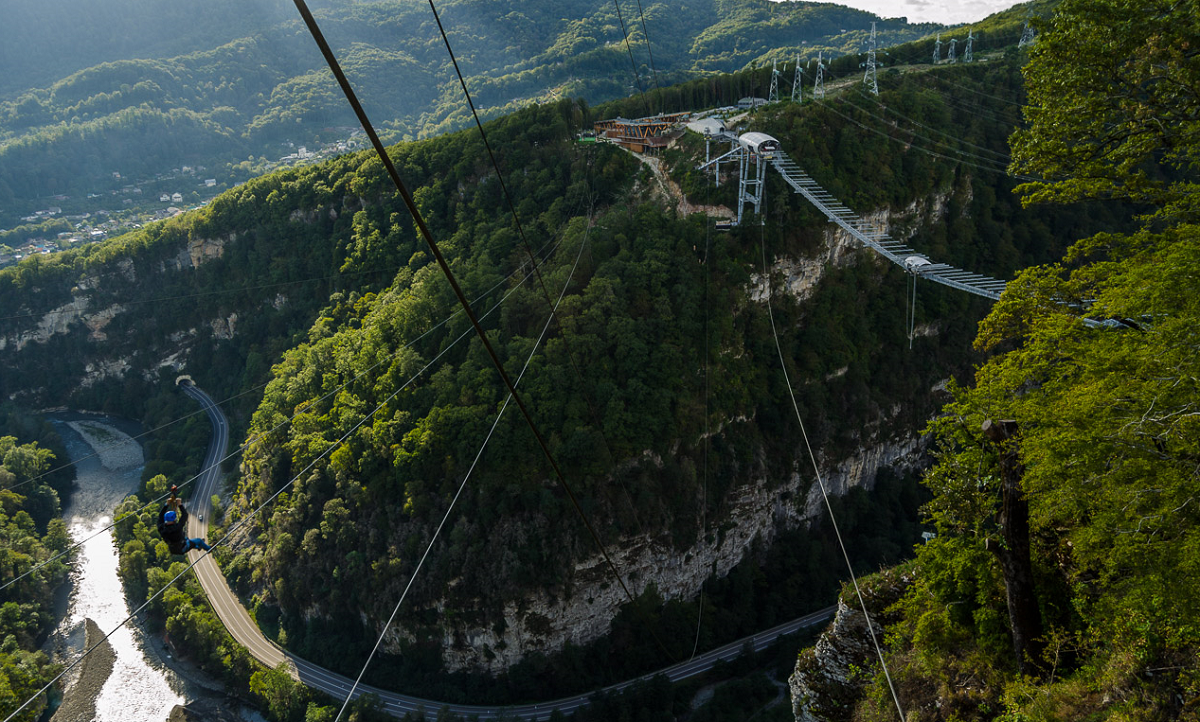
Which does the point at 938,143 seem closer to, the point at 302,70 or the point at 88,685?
the point at 88,685

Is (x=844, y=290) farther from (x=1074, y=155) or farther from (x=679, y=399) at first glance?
(x=1074, y=155)

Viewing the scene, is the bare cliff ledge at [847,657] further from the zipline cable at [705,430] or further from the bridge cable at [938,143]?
the bridge cable at [938,143]

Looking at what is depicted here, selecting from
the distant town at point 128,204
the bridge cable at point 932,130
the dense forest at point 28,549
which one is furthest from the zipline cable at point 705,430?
the distant town at point 128,204

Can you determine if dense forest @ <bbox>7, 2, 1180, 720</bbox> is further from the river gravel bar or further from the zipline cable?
the river gravel bar

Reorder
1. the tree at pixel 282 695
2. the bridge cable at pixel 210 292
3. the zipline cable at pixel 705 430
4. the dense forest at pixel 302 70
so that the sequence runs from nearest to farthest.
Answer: the tree at pixel 282 695, the zipline cable at pixel 705 430, the bridge cable at pixel 210 292, the dense forest at pixel 302 70

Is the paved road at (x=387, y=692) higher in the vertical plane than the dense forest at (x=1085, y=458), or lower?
lower

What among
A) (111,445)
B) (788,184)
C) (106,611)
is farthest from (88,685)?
(788,184)

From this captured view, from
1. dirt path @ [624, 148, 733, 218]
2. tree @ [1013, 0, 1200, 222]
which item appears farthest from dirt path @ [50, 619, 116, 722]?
tree @ [1013, 0, 1200, 222]
